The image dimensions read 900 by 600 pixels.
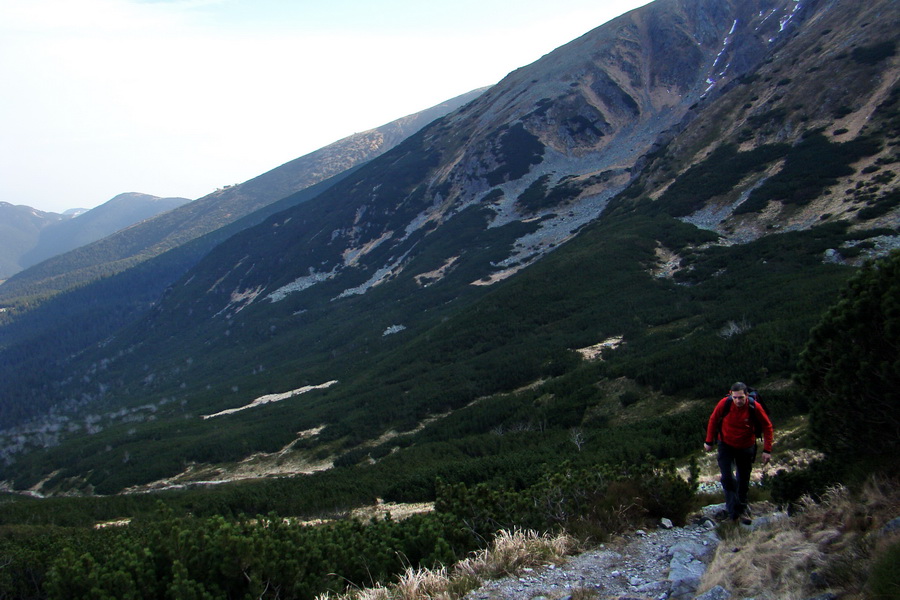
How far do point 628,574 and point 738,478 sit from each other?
2.71 meters

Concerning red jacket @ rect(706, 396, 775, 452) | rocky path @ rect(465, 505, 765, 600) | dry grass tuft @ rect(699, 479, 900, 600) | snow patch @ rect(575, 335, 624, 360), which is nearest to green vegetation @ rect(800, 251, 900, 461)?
red jacket @ rect(706, 396, 775, 452)

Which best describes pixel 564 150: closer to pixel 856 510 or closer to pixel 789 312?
pixel 789 312

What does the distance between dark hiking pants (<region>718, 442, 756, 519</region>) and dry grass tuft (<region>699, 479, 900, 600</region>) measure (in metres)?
1.09

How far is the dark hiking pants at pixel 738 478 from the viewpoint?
782cm

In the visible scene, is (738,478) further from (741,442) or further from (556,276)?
(556,276)

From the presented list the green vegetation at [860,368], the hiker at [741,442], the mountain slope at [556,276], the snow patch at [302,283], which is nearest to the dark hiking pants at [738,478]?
the hiker at [741,442]

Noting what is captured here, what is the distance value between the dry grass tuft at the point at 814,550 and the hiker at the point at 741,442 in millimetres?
1150

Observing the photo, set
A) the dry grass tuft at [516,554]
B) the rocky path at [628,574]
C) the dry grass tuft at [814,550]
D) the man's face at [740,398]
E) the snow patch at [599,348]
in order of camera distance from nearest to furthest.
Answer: the dry grass tuft at [814,550] < the rocky path at [628,574] < the dry grass tuft at [516,554] < the man's face at [740,398] < the snow patch at [599,348]

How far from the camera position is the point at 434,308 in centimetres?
6266

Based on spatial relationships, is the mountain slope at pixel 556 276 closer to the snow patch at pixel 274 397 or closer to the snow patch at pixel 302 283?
the snow patch at pixel 274 397

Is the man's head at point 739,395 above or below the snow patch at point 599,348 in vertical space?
above

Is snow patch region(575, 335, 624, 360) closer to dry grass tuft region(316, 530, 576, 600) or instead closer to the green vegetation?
the green vegetation

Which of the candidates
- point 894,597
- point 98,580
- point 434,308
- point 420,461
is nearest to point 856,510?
point 894,597

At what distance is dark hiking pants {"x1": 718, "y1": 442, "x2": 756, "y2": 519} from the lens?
25.7 ft
